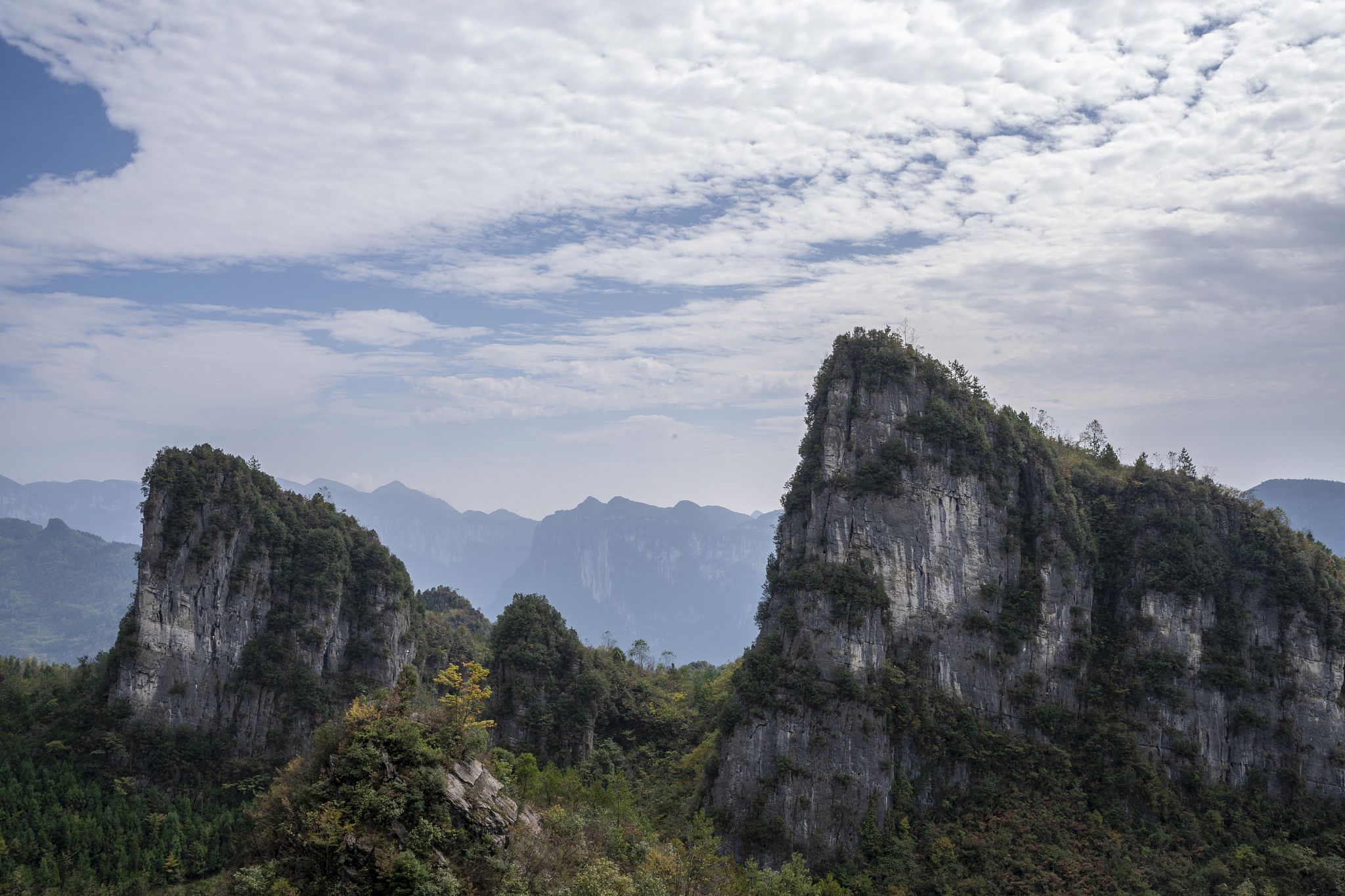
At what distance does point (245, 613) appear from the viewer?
220ft

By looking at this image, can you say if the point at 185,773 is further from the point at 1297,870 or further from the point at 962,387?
the point at 1297,870

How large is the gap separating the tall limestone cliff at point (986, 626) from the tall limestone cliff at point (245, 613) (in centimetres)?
3382

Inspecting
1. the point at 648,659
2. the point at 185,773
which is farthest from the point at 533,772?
the point at 648,659

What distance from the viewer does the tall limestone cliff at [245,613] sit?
63.1 m

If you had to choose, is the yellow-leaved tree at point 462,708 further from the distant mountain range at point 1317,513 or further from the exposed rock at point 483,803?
the distant mountain range at point 1317,513

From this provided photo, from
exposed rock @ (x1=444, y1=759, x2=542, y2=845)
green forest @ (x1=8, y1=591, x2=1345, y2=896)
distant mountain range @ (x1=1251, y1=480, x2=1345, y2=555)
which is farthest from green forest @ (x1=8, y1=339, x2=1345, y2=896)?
distant mountain range @ (x1=1251, y1=480, x2=1345, y2=555)

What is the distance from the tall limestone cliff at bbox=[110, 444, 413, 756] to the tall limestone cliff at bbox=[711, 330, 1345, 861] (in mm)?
33823

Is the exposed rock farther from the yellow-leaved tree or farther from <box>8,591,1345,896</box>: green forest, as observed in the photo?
the yellow-leaved tree

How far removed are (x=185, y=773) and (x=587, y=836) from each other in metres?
40.9

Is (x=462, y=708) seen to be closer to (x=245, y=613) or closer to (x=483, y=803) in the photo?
(x=483, y=803)

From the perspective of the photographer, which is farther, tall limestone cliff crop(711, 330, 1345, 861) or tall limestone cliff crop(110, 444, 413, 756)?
tall limestone cliff crop(110, 444, 413, 756)

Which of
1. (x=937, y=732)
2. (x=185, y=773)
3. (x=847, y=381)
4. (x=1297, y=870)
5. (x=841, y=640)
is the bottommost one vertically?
(x=185, y=773)

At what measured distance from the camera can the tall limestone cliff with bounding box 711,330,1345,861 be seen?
54000 millimetres

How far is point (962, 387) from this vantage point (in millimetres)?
61844
